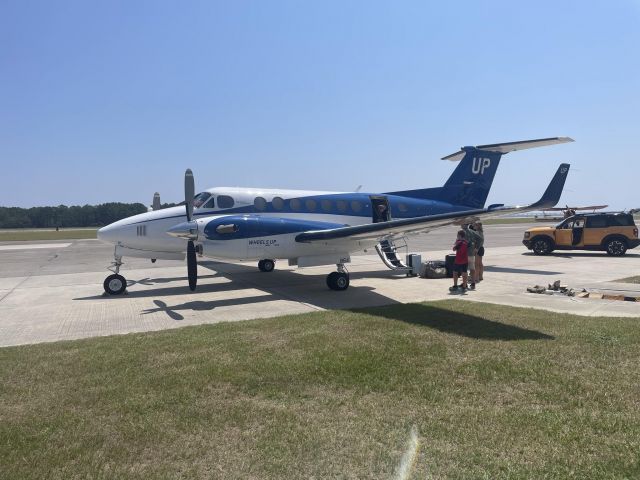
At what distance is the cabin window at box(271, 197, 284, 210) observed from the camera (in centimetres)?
1490

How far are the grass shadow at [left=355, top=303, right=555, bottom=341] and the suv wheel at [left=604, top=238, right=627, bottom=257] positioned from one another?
626 inches

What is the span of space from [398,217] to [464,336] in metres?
10.3

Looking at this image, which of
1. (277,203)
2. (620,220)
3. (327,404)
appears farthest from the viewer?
(620,220)

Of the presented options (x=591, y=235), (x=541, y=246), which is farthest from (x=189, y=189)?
(x=591, y=235)

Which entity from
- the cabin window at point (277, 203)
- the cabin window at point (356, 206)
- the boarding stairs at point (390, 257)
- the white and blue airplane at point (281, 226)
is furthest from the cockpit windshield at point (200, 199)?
the boarding stairs at point (390, 257)

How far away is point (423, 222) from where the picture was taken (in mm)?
10602

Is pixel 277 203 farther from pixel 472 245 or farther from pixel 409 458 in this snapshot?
pixel 409 458

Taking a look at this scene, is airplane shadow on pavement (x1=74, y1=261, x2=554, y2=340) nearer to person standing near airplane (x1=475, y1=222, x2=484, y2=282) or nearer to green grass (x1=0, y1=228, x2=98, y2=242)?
person standing near airplane (x1=475, y1=222, x2=484, y2=282)

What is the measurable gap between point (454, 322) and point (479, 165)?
11707 millimetres

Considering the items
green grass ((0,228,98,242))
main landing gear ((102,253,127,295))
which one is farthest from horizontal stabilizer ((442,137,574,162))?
green grass ((0,228,98,242))

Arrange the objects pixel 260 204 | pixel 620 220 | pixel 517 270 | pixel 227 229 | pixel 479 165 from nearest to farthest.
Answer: pixel 227 229 < pixel 260 204 < pixel 517 270 < pixel 479 165 < pixel 620 220

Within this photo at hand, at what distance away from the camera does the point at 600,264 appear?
18.2 meters

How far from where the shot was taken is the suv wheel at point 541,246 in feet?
74.8

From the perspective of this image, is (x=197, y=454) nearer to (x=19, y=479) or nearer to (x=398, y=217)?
(x=19, y=479)
